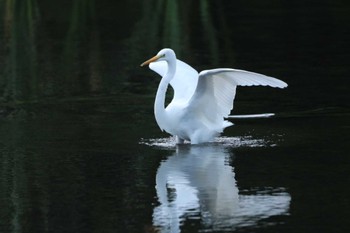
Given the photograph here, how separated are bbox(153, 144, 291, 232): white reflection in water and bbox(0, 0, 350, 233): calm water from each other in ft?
0.05

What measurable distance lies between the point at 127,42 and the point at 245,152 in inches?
366

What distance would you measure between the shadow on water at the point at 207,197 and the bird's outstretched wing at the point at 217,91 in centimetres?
68

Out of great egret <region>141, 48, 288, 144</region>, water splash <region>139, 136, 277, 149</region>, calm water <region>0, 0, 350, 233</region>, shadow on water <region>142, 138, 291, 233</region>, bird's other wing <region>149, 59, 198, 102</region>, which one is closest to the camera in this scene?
shadow on water <region>142, 138, 291, 233</region>

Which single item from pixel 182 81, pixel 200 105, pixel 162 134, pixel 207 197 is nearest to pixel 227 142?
pixel 200 105

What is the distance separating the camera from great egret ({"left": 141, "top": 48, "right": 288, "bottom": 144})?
11.7 m

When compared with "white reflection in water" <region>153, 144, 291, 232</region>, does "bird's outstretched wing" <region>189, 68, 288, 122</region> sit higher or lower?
higher

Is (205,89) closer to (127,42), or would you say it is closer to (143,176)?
(143,176)

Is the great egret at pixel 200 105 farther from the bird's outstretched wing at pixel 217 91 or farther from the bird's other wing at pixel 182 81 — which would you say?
the bird's other wing at pixel 182 81

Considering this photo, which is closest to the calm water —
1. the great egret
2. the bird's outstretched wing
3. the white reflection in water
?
the white reflection in water

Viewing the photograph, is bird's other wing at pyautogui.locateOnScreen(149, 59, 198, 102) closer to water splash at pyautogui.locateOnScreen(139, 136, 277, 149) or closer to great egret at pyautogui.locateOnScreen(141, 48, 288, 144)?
great egret at pyautogui.locateOnScreen(141, 48, 288, 144)

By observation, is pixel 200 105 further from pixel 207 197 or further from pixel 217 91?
pixel 207 197

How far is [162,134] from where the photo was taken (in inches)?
491

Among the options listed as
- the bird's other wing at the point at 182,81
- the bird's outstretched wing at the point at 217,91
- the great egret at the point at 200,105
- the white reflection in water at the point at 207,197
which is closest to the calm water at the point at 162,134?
the white reflection in water at the point at 207,197

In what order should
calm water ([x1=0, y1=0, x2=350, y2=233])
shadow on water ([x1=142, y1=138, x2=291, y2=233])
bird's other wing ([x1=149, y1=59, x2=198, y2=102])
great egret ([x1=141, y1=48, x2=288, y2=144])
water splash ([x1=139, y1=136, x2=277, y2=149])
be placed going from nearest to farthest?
shadow on water ([x1=142, y1=138, x2=291, y2=233]), calm water ([x1=0, y1=0, x2=350, y2=233]), water splash ([x1=139, y1=136, x2=277, y2=149]), great egret ([x1=141, y1=48, x2=288, y2=144]), bird's other wing ([x1=149, y1=59, x2=198, y2=102])
